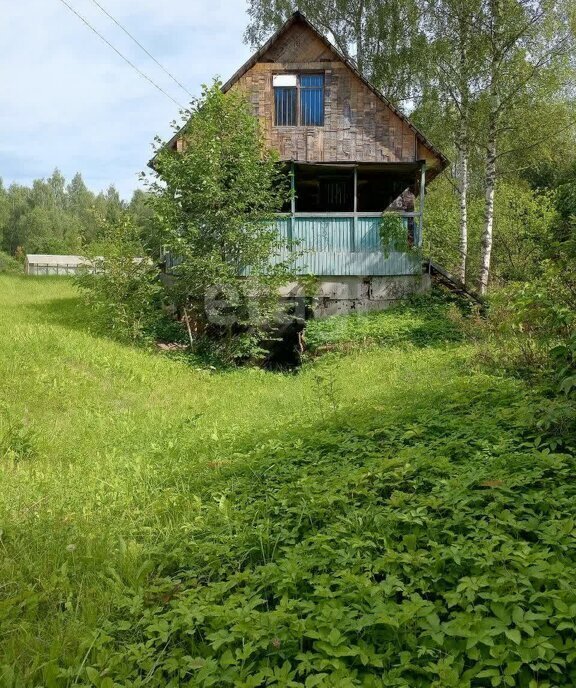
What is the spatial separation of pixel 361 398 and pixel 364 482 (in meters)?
3.57

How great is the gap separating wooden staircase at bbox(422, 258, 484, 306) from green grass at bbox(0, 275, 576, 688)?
9.62 metres

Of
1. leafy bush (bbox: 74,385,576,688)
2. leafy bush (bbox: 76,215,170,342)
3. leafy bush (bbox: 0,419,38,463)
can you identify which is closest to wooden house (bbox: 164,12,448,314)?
leafy bush (bbox: 76,215,170,342)

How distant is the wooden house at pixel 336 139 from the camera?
1512 centimetres

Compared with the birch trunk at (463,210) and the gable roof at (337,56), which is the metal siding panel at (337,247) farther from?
the birch trunk at (463,210)

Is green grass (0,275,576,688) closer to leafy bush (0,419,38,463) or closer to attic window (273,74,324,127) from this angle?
leafy bush (0,419,38,463)

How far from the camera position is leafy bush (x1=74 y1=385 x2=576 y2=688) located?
7.62 feet

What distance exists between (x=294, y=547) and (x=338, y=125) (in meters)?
14.3

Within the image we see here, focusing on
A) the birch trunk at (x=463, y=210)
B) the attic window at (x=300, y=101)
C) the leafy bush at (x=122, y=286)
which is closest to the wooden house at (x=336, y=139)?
the attic window at (x=300, y=101)

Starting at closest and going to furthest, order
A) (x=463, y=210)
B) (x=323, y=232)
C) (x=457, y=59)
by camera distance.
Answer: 1. (x=323, y=232)
2. (x=457, y=59)
3. (x=463, y=210)

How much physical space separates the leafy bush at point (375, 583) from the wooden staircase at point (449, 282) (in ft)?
38.9

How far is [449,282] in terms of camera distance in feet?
55.2

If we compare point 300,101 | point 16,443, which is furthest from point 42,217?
point 16,443

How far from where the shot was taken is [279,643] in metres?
2.47

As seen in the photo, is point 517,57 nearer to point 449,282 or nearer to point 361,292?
point 449,282
